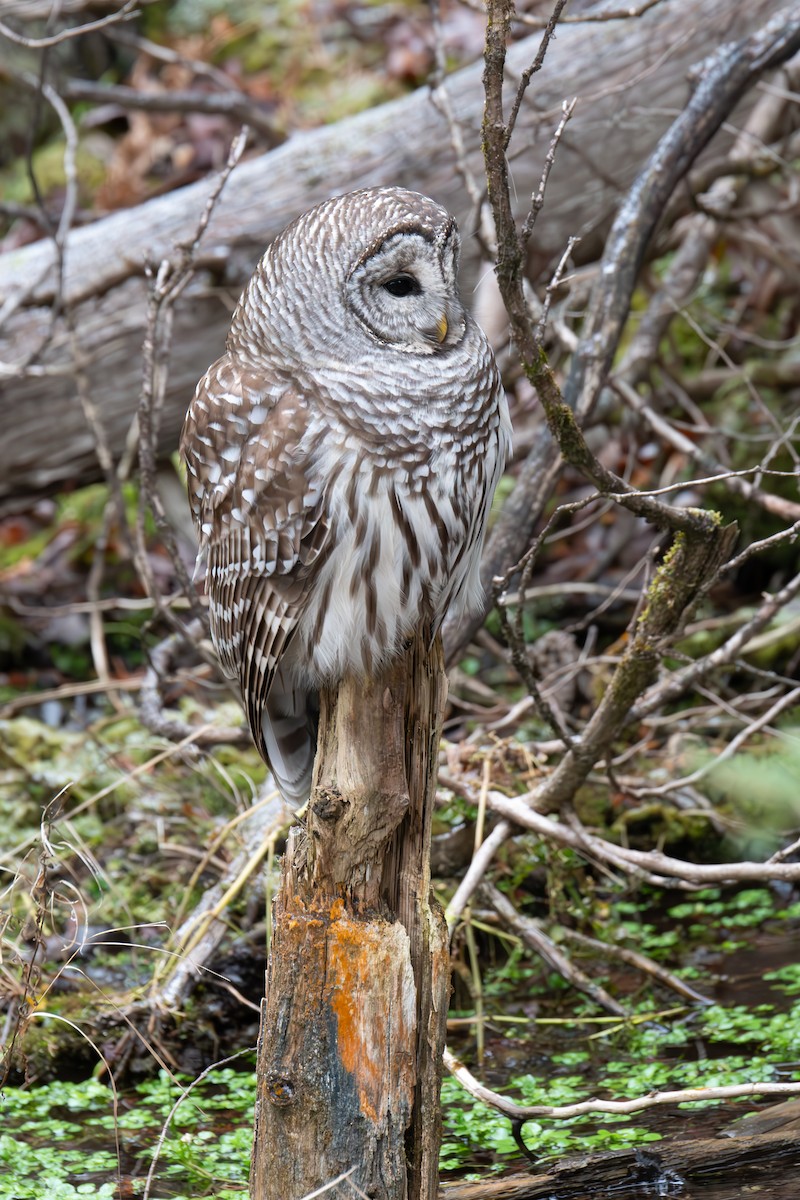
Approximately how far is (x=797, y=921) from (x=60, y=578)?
4.51 meters

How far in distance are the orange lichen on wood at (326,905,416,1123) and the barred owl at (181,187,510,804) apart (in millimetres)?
614

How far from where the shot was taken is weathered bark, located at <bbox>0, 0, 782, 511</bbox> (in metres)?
5.52

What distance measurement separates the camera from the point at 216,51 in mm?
10336

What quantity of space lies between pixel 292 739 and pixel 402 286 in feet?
4.06

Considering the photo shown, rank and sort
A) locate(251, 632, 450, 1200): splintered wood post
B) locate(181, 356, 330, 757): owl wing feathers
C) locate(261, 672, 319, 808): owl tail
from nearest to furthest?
1. locate(251, 632, 450, 1200): splintered wood post
2. locate(181, 356, 330, 757): owl wing feathers
3. locate(261, 672, 319, 808): owl tail

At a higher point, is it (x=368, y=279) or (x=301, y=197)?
(x=301, y=197)

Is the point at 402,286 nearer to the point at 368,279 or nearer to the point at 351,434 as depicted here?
the point at 368,279

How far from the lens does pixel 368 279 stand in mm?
2969

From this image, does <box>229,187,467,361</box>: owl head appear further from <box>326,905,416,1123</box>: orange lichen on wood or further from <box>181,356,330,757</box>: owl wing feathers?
<box>326,905,416,1123</box>: orange lichen on wood

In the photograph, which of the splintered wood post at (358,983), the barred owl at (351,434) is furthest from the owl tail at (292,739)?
the splintered wood post at (358,983)

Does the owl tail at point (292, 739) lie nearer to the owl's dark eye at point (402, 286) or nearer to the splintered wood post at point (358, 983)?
the splintered wood post at point (358, 983)

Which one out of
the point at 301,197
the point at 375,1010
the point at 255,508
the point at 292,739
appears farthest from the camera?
the point at 301,197

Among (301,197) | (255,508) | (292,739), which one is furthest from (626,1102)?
(301,197)

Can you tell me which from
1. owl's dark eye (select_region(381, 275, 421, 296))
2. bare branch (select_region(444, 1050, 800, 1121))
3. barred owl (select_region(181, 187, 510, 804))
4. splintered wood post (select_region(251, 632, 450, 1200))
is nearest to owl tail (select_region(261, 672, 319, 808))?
barred owl (select_region(181, 187, 510, 804))
